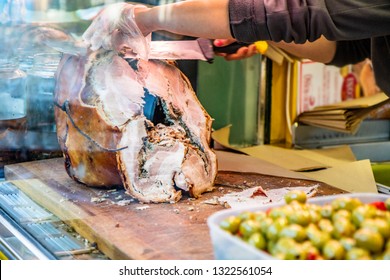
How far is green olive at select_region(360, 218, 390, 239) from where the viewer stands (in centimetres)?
119

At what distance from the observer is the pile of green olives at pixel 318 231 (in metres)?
1.18

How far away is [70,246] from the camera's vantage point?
156 cm

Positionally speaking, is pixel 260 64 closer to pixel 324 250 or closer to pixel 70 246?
pixel 70 246

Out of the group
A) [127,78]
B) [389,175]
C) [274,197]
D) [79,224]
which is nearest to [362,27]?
[274,197]

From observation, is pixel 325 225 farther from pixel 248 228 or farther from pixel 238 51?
pixel 238 51

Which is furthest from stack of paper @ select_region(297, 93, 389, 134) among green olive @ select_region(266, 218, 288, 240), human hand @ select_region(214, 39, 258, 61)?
green olive @ select_region(266, 218, 288, 240)

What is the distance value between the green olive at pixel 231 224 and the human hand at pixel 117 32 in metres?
0.74

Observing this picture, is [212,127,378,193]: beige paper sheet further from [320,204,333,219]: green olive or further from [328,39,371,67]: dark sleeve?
[320,204,333,219]: green olive

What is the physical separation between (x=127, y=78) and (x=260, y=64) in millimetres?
796

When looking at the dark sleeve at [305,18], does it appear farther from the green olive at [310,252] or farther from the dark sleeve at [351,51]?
the dark sleeve at [351,51]

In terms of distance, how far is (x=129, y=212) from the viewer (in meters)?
1.76

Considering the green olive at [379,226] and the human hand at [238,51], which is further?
the human hand at [238,51]

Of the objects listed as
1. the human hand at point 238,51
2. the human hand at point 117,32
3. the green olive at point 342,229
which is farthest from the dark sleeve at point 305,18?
the green olive at point 342,229

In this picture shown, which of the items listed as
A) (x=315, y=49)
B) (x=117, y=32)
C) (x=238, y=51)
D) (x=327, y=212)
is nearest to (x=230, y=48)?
(x=238, y=51)
